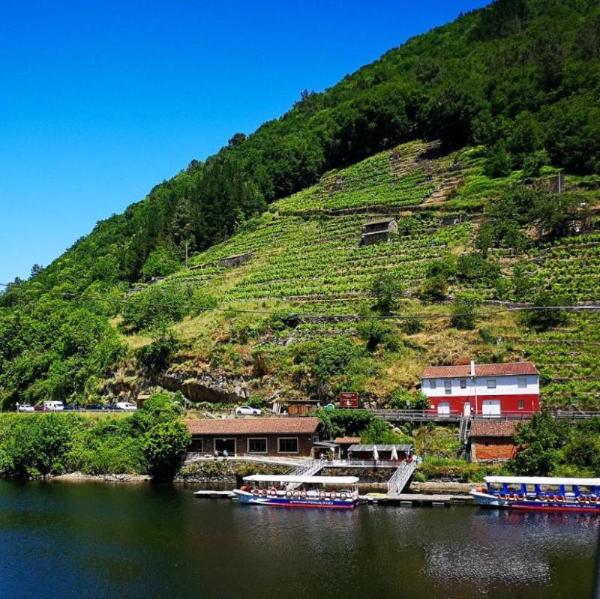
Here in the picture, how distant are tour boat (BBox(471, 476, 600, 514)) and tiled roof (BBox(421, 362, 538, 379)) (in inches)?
459

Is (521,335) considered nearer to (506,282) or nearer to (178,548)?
(506,282)

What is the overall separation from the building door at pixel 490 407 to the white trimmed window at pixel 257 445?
18.0 meters

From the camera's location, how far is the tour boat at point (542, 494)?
126 ft

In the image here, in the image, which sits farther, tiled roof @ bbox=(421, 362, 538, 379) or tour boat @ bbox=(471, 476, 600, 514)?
tiled roof @ bbox=(421, 362, 538, 379)

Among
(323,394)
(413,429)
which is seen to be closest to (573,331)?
(413,429)

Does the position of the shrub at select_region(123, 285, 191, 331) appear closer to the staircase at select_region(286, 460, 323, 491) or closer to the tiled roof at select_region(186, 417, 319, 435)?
the tiled roof at select_region(186, 417, 319, 435)

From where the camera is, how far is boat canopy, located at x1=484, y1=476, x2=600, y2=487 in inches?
1503

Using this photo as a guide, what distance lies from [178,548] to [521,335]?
37.6 metres

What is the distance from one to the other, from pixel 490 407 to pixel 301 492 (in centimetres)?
1853

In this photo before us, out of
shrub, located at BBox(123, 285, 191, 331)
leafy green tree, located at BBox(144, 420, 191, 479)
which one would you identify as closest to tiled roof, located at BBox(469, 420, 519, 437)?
leafy green tree, located at BBox(144, 420, 191, 479)

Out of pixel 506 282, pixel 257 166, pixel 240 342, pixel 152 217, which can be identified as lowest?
pixel 240 342

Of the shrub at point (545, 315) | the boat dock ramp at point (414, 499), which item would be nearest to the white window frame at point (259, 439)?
the boat dock ramp at point (414, 499)

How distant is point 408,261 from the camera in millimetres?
78938

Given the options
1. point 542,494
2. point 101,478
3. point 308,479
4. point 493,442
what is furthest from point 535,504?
point 101,478
